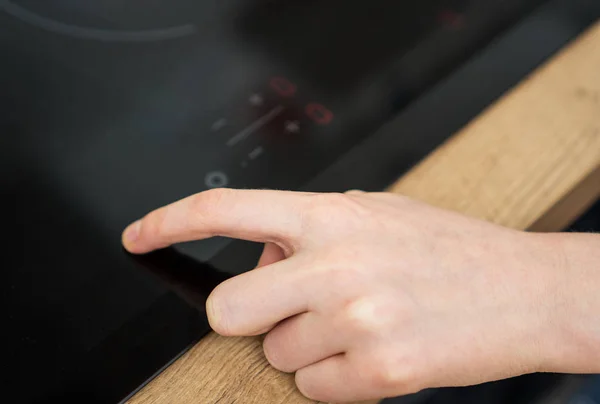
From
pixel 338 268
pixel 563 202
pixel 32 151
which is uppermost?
pixel 32 151

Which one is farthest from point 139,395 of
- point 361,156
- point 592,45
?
point 592,45

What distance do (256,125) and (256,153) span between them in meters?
0.03

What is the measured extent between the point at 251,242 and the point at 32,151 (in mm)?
203

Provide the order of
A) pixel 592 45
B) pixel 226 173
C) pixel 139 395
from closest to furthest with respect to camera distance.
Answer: pixel 139 395
pixel 226 173
pixel 592 45

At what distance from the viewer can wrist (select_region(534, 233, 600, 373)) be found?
47 cm

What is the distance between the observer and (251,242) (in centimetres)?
51

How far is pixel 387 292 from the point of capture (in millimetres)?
443

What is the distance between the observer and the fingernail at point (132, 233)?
48cm

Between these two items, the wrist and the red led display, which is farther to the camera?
the red led display

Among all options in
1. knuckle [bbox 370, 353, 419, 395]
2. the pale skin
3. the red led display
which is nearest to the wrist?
the pale skin

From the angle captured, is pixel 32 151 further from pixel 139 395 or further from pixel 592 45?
pixel 592 45

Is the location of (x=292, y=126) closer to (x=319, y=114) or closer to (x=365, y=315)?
(x=319, y=114)

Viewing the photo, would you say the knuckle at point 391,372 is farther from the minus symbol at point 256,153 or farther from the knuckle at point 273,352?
the minus symbol at point 256,153

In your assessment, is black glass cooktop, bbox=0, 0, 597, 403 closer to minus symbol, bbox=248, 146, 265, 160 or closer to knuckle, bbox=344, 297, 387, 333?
minus symbol, bbox=248, 146, 265, 160
